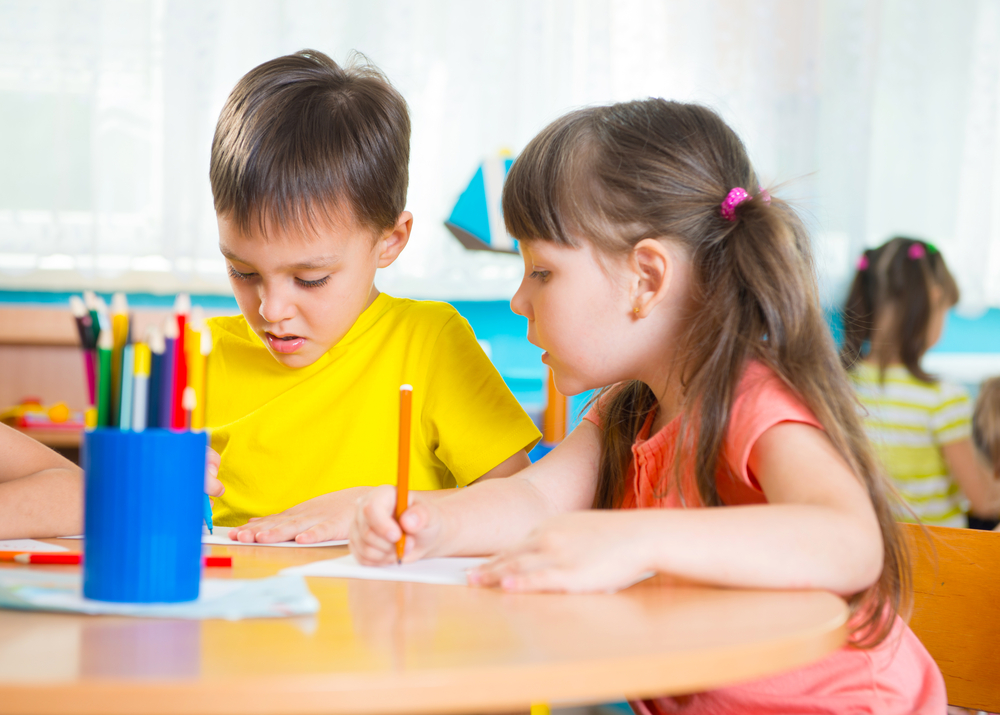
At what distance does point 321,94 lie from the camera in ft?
3.52

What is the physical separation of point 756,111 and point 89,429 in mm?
2845

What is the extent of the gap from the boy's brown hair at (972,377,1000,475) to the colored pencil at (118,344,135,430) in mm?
2174

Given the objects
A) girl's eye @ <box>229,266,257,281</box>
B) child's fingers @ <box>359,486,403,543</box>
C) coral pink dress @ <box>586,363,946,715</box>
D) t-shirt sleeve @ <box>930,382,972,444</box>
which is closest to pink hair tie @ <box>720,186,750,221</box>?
coral pink dress @ <box>586,363,946,715</box>

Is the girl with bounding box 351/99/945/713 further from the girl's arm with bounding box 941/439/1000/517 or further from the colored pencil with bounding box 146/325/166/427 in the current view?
the girl's arm with bounding box 941/439/1000/517

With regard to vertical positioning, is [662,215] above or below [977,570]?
above

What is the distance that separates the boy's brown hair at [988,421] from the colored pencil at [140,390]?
217 centimetres

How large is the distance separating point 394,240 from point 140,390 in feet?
2.33

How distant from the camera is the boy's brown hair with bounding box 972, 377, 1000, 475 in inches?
86.0

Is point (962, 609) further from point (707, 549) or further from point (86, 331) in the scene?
point (86, 331)

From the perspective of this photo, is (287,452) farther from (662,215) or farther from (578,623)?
(578,623)

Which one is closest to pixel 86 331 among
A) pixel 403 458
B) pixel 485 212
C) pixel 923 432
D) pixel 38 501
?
pixel 403 458

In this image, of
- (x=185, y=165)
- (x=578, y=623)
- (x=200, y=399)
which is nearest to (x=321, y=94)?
(x=200, y=399)

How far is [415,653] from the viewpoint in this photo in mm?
394

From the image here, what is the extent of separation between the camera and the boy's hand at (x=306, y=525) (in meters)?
0.79
